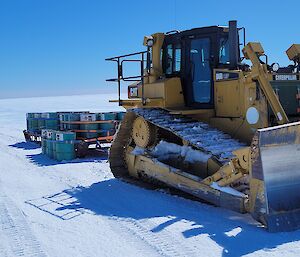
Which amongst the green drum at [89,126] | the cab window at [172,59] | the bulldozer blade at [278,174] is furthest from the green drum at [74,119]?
the bulldozer blade at [278,174]

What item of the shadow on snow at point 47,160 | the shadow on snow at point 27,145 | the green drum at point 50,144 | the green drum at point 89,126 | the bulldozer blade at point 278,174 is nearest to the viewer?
the bulldozer blade at point 278,174

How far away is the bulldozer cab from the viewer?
7.37 m

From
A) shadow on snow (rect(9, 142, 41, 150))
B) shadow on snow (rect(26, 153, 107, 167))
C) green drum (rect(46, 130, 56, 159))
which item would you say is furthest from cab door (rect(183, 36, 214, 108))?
shadow on snow (rect(9, 142, 41, 150))

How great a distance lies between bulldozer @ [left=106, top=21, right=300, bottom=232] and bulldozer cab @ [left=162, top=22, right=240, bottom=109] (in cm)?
2

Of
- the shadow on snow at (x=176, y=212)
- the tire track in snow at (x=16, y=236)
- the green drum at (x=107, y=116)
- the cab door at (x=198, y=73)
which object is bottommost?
the tire track in snow at (x=16, y=236)

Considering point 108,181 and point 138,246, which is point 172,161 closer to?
point 108,181

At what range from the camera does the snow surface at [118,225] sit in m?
4.46

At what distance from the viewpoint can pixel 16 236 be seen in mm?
5039

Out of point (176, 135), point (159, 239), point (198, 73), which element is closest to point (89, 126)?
point (198, 73)

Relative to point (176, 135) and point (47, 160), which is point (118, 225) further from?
point (47, 160)

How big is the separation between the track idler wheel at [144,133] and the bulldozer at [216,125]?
2cm

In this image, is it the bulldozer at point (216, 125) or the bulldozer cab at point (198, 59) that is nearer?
the bulldozer at point (216, 125)

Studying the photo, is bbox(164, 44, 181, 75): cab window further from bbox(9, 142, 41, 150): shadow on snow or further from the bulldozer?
bbox(9, 142, 41, 150): shadow on snow

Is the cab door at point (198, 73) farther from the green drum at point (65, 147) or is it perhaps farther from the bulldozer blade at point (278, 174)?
the green drum at point (65, 147)
